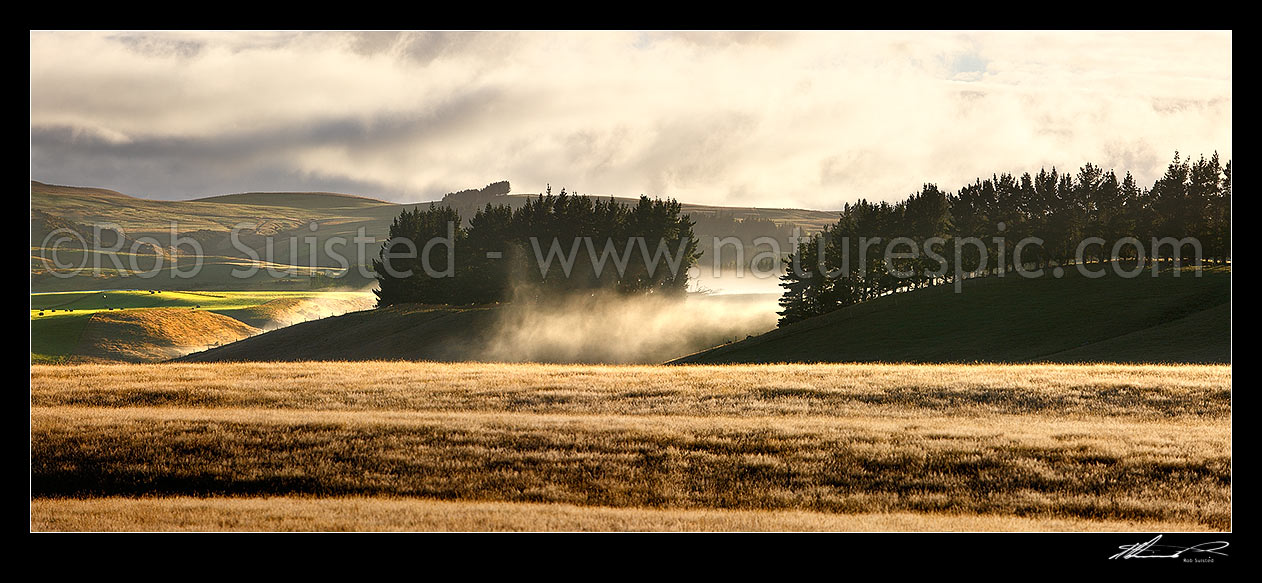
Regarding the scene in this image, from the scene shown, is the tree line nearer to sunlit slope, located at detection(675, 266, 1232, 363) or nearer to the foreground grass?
sunlit slope, located at detection(675, 266, 1232, 363)

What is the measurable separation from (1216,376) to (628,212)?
263ft

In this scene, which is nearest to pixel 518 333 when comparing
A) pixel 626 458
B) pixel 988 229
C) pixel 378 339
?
pixel 378 339

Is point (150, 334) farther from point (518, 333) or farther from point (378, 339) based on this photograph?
point (518, 333)

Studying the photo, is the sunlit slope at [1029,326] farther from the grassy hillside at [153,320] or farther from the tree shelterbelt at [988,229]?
the grassy hillside at [153,320]

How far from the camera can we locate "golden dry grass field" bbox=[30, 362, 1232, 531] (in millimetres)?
16750

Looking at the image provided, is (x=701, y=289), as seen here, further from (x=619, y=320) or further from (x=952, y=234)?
(x=952, y=234)

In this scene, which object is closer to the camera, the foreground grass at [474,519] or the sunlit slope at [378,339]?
the foreground grass at [474,519]

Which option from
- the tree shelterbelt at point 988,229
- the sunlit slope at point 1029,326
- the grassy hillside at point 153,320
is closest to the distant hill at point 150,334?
the grassy hillside at point 153,320

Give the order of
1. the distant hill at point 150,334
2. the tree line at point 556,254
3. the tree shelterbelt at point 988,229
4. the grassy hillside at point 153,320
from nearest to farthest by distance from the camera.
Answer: the grassy hillside at point 153,320
the distant hill at point 150,334
the tree shelterbelt at point 988,229
the tree line at point 556,254

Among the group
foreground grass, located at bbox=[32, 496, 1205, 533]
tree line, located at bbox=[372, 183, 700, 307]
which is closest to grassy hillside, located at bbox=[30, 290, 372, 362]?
tree line, located at bbox=[372, 183, 700, 307]

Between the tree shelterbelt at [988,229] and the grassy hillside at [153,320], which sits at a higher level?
the tree shelterbelt at [988,229]
